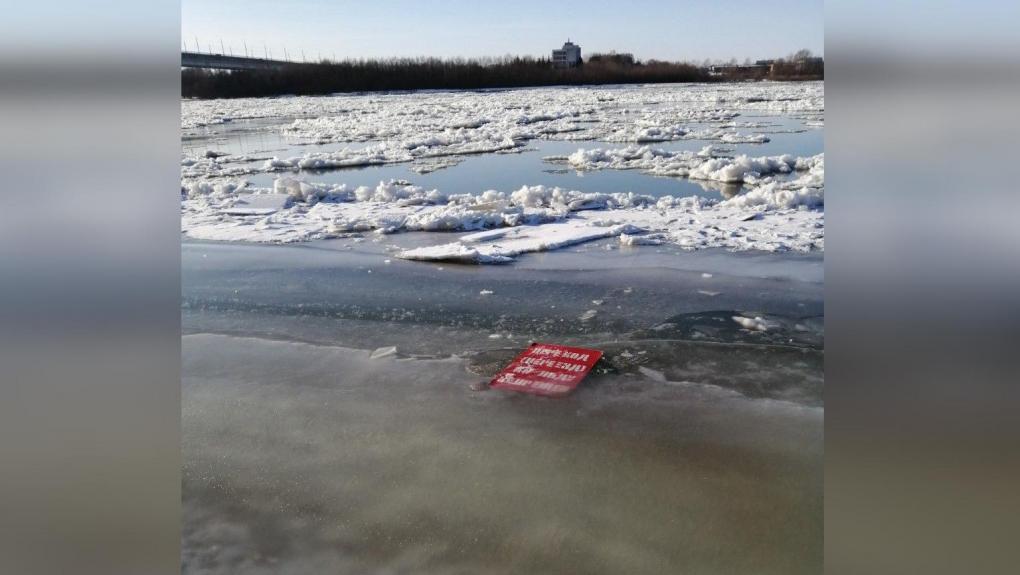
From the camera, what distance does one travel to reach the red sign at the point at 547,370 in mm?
2135

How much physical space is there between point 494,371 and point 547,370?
0.18m

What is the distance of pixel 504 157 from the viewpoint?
7.41m

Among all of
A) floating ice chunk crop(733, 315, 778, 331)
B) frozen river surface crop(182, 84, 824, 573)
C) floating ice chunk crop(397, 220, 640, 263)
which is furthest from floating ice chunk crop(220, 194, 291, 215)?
floating ice chunk crop(733, 315, 778, 331)

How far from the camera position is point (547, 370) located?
7.41ft

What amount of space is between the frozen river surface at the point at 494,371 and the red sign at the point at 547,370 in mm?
62

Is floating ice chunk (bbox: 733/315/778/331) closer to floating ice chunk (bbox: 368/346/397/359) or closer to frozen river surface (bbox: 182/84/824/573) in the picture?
frozen river surface (bbox: 182/84/824/573)

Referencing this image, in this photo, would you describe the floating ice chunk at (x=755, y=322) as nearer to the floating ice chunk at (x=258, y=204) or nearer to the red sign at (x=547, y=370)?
the red sign at (x=547, y=370)

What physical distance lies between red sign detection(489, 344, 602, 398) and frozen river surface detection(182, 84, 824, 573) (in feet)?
0.20

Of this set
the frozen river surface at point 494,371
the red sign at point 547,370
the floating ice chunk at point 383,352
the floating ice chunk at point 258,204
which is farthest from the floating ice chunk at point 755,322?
the floating ice chunk at point 258,204

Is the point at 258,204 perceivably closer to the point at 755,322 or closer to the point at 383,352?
the point at 383,352

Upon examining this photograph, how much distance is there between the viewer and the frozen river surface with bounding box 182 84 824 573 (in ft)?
4.62

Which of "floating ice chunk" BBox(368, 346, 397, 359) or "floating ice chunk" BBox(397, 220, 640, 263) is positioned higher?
"floating ice chunk" BBox(397, 220, 640, 263)
